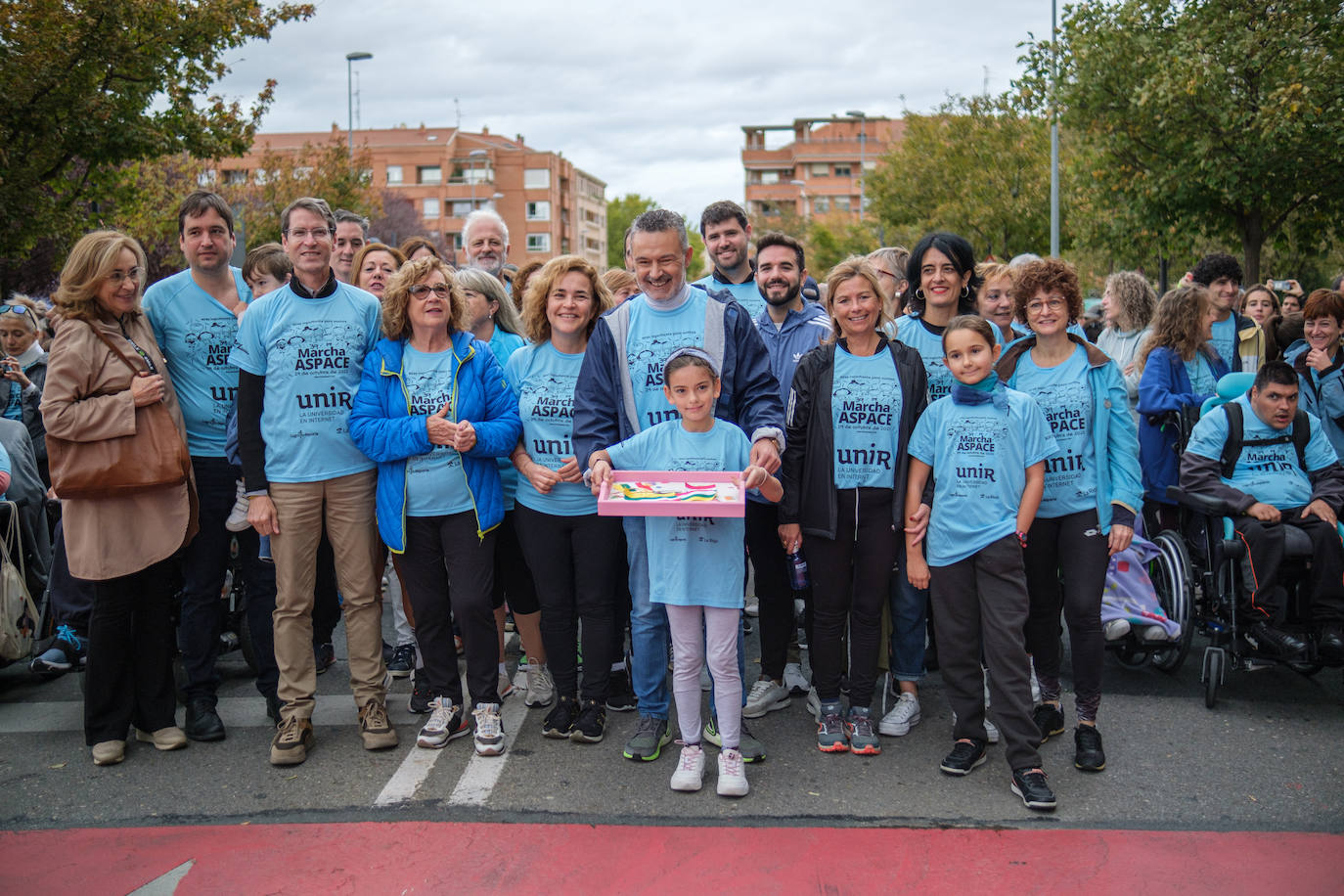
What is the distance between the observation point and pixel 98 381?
4.57 m

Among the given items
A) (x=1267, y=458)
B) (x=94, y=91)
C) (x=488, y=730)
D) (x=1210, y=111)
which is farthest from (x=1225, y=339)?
(x=94, y=91)

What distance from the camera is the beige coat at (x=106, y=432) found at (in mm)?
4492

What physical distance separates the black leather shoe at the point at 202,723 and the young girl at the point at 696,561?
2.17 m

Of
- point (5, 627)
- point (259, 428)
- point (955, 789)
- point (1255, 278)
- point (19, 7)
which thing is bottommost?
point (955, 789)

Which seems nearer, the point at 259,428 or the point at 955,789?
the point at 955,789

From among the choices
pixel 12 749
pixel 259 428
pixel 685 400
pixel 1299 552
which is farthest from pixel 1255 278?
pixel 12 749

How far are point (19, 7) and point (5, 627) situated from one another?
23.8 feet

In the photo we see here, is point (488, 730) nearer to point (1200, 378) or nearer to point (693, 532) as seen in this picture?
point (693, 532)

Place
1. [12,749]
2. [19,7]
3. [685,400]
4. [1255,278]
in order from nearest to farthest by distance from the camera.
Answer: [685,400] < [12,749] < [19,7] < [1255,278]

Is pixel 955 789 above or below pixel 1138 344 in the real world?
below

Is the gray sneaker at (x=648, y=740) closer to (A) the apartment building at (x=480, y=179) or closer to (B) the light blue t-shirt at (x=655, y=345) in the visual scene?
(B) the light blue t-shirt at (x=655, y=345)

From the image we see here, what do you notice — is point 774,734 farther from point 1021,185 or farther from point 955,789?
point 1021,185

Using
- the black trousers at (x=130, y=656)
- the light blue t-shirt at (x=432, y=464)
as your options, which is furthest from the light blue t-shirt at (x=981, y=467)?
the black trousers at (x=130, y=656)

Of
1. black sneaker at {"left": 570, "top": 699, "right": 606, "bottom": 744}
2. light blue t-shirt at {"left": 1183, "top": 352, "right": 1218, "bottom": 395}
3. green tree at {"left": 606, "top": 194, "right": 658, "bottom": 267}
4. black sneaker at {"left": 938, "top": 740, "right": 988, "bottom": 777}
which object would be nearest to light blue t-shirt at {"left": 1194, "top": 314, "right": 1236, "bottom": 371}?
light blue t-shirt at {"left": 1183, "top": 352, "right": 1218, "bottom": 395}
